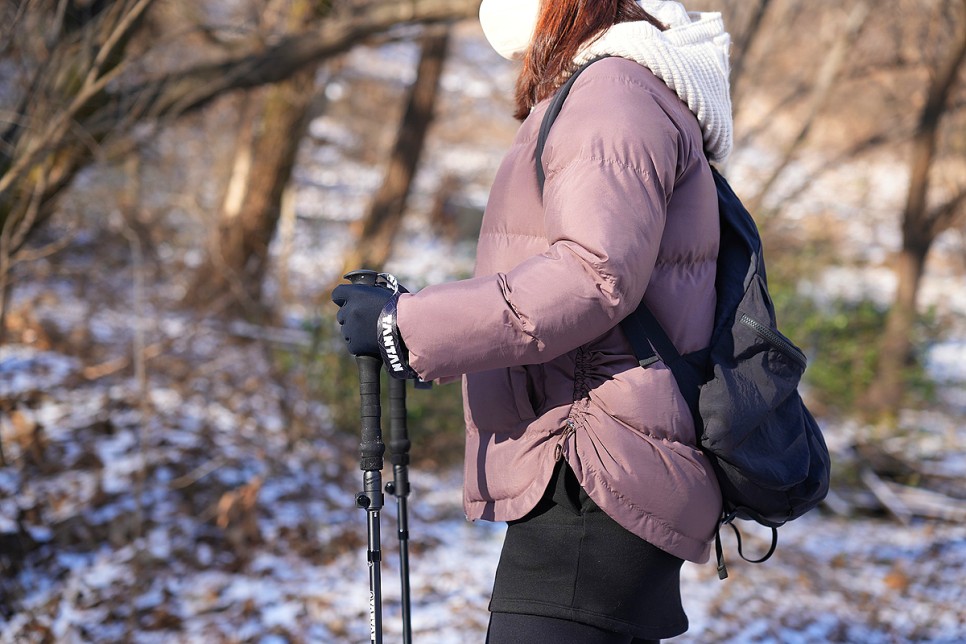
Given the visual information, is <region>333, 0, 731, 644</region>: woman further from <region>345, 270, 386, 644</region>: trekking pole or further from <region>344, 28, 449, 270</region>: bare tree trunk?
<region>344, 28, 449, 270</region>: bare tree trunk

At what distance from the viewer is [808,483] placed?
1722 mm

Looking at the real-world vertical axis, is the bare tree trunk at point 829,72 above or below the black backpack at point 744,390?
above

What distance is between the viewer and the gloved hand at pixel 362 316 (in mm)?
1575

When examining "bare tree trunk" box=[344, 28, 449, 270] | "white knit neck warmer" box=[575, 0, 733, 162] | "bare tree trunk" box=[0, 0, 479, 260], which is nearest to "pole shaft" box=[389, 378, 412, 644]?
"white knit neck warmer" box=[575, 0, 733, 162]

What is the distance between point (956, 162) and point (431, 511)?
23.8 ft

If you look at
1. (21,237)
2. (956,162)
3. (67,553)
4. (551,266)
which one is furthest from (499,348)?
(956,162)

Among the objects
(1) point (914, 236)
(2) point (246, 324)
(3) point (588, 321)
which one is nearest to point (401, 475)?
(3) point (588, 321)

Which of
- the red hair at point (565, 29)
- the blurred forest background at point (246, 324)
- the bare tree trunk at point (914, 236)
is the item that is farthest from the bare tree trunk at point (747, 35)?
the red hair at point (565, 29)

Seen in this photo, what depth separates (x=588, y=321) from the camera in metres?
1.44

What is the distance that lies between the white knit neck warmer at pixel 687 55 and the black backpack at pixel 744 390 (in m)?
0.10

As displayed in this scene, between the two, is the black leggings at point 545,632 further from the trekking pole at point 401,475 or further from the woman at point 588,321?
the trekking pole at point 401,475

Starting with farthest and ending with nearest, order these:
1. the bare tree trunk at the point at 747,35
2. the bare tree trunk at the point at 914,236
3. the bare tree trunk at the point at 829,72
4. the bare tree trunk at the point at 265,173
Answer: the bare tree trunk at the point at 914,236 < the bare tree trunk at the point at 265,173 < the bare tree trunk at the point at 829,72 < the bare tree trunk at the point at 747,35

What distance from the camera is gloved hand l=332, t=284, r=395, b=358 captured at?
1575 mm

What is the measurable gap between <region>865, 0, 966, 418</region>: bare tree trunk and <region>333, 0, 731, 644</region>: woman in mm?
7335
